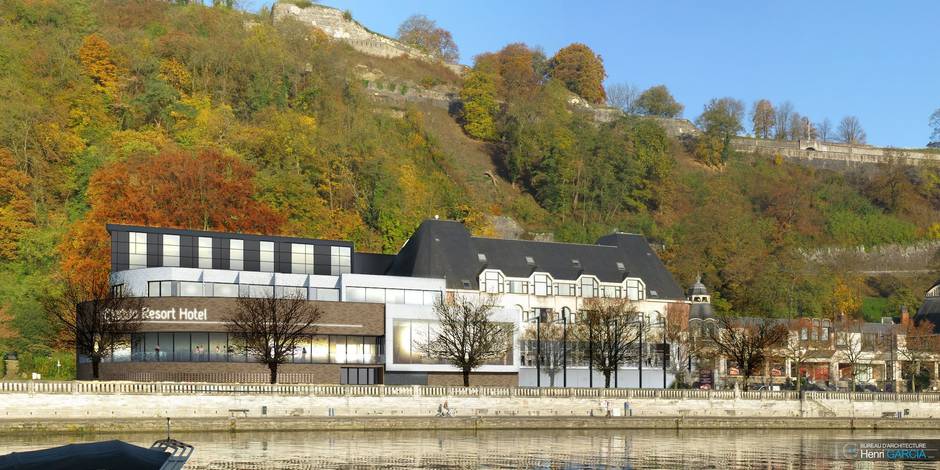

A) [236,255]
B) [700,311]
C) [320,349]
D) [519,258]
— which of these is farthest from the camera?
[700,311]

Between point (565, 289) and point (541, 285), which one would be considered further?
point (565, 289)

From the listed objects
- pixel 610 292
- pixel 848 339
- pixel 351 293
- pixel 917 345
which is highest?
pixel 351 293

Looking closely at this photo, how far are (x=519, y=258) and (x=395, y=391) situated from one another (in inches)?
1489

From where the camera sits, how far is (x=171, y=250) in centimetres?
9769

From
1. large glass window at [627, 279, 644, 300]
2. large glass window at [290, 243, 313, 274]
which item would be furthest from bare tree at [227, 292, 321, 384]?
large glass window at [627, 279, 644, 300]

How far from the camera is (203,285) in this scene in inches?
3740

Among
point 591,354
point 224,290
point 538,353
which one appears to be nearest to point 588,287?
point 538,353

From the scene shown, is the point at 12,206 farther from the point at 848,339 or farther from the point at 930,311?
the point at 930,311

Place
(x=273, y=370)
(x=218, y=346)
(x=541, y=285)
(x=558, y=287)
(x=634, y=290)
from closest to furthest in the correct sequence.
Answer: (x=273, y=370)
(x=218, y=346)
(x=541, y=285)
(x=558, y=287)
(x=634, y=290)

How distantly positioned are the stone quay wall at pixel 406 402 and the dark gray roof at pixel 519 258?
26.8 meters

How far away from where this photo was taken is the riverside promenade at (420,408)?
70.4 metres

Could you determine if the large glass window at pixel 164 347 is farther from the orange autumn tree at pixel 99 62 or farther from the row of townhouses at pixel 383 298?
the orange autumn tree at pixel 99 62

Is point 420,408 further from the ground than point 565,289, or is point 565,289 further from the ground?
point 565,289

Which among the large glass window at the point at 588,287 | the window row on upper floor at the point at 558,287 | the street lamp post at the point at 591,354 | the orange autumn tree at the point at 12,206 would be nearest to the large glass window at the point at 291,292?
the window row on upper floor at the point at 558,287
